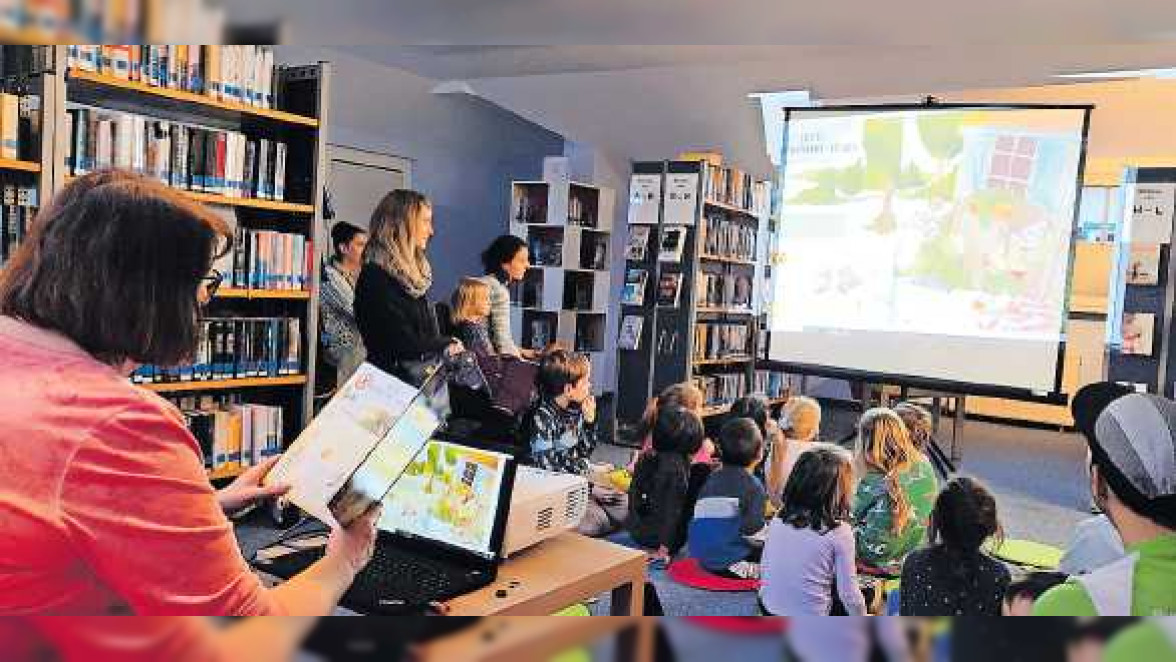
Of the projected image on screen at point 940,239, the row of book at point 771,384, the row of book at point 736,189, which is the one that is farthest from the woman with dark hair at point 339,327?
the row of book at point 771,384

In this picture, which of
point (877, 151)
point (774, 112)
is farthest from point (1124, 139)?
point (877, 151)

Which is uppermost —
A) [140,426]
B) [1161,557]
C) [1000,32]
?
[1000,32]

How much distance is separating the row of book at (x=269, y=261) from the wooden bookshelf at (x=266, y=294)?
17 millimetres

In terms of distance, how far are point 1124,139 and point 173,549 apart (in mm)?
8567

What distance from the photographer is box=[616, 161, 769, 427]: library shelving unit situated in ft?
20.9

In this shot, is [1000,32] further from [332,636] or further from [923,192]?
[923,192]

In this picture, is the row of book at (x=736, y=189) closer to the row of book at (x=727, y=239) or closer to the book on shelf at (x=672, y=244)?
the row of book at (x=727, y=239)

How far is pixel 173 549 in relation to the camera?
791 mm

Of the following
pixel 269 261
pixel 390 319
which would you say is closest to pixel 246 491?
pixel 390 319

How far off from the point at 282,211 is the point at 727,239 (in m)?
3.82

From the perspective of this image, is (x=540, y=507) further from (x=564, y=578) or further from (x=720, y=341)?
(x=720, y=341)

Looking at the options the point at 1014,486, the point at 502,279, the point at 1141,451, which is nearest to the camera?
the point at 1141,451

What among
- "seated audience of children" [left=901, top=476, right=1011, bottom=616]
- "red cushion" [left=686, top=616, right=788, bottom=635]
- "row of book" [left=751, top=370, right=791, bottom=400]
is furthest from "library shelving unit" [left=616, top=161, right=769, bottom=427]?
"red cushion" [left=686, top=616, right=788, bottom=635]

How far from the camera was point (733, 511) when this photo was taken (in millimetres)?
3635
